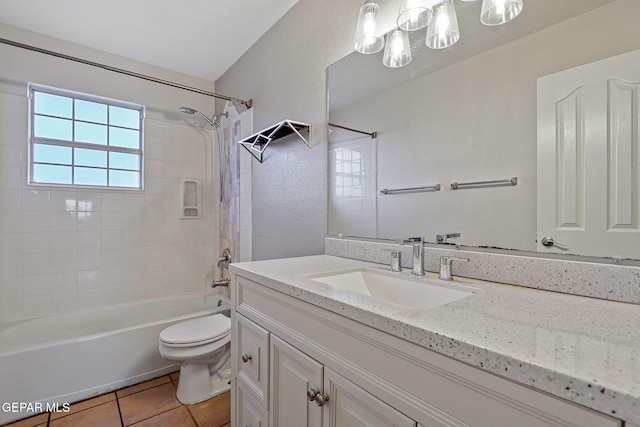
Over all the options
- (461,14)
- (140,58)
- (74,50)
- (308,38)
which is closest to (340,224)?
(461,14)

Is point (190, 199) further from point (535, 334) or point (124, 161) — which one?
point (535, 334)

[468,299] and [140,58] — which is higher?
[140,58]

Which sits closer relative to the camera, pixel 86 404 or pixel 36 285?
pixel 86 404

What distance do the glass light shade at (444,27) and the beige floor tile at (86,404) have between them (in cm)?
268

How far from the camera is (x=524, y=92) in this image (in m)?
0.93

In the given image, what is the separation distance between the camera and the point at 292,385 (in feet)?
3.03

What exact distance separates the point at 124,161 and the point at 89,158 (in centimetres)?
25

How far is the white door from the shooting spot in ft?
2.44

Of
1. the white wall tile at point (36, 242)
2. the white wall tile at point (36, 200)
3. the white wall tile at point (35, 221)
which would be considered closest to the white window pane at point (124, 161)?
the white wall tile at point (36, 200)

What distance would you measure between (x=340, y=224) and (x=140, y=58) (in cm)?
245

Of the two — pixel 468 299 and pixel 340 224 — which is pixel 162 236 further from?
pixel 468 299

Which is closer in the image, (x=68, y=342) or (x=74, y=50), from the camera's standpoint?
(x=68, y=342)

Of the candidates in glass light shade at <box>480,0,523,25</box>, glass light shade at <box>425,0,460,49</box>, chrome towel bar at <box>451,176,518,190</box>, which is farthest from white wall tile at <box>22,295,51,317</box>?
glass light shade at <box>480,0,523,25</box>

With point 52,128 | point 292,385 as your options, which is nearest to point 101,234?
point 52,128
